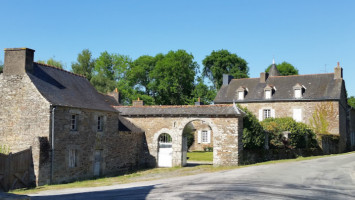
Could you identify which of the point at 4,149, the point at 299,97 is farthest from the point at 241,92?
the point at 4,149

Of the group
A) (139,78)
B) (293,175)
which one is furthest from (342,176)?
(139,78)

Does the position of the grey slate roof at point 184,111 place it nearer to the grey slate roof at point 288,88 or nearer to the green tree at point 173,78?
the grey slate roof at point 288,88

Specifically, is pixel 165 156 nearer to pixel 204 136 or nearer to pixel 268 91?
pixel 204 136

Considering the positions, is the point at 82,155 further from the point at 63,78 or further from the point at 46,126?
the point at 63,78

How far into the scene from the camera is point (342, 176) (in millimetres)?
16547

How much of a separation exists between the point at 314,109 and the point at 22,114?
27.4 m

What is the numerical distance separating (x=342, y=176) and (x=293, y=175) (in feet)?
7.35

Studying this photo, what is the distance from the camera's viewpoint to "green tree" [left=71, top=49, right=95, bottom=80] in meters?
52.3

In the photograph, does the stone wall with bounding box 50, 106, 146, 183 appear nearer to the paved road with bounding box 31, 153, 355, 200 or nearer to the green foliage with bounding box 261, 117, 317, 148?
the paved road with bounding box 31, 153, 355, 200

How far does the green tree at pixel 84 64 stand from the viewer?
52312 millimetres

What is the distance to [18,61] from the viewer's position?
18.7 m

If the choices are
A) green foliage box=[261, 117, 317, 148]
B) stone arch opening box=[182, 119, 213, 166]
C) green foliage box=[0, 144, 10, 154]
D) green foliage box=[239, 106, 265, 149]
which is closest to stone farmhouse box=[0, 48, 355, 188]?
green foliage box=[0, 144, 10, 154]

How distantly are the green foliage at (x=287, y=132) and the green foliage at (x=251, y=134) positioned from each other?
2097 millimetres

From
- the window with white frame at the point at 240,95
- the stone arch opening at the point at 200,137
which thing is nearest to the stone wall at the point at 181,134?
the stone arch opening at the point at 200,137
